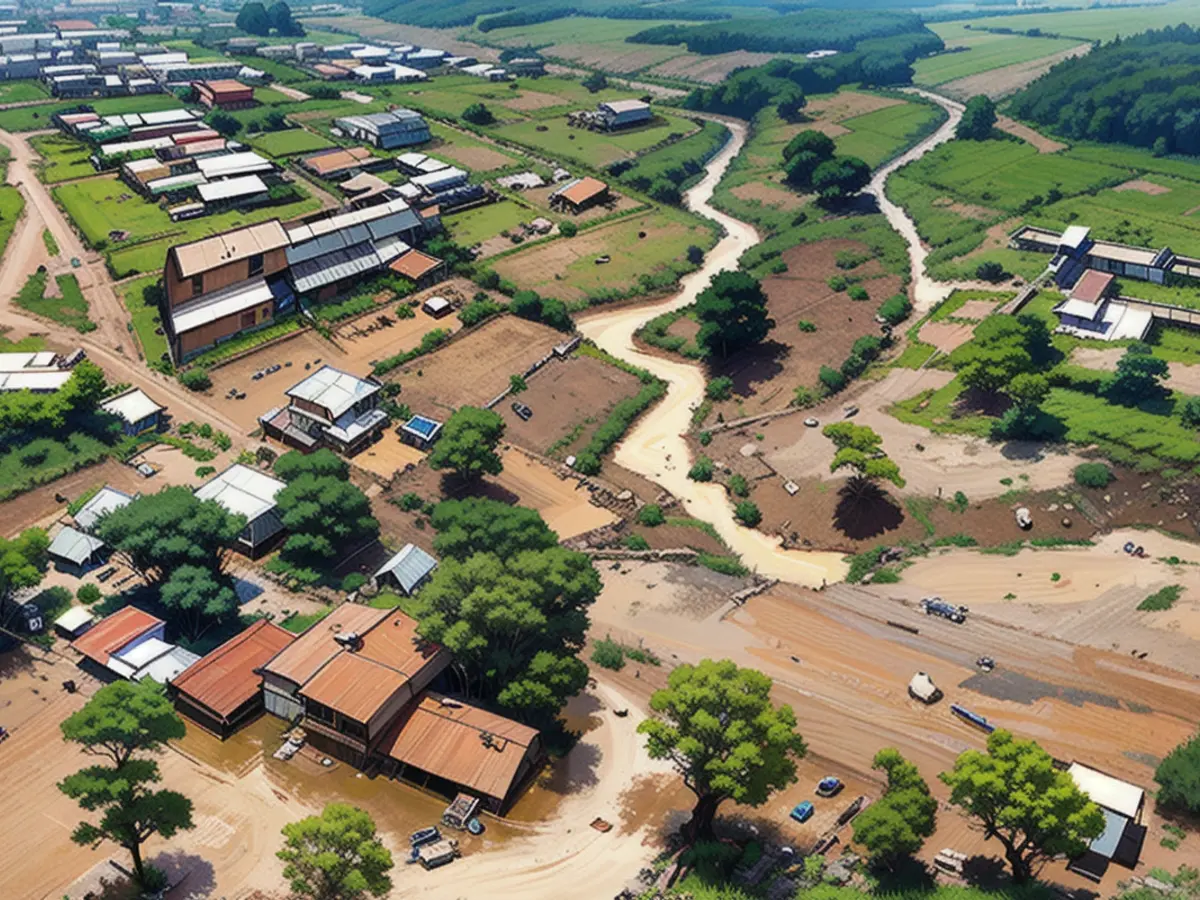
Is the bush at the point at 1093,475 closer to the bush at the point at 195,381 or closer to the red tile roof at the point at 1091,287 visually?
the red tile roof at the point at 1091,287

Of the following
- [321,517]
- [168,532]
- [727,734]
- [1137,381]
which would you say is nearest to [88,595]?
[168,532]

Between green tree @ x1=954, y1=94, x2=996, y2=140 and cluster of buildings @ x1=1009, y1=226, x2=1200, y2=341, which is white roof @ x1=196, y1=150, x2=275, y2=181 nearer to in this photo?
cluster of buildings @ x1=1009, y1=226, x2=1200, y2=341

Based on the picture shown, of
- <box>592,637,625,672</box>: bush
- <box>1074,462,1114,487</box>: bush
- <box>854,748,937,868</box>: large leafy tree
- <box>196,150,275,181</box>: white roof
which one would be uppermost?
<box>196,150,275,181</box>: white roof

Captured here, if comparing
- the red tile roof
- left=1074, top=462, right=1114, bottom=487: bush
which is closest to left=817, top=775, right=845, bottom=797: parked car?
left=1074, top=462, right=1114, bottom=487: bush

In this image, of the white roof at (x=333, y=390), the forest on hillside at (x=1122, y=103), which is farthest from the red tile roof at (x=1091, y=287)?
the white roof at (x=333, y=390)

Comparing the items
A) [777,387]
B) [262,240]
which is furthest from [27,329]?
[777,387]

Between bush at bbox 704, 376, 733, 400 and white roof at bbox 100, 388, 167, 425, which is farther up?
white roof at bbox 100, 388, 167, 425

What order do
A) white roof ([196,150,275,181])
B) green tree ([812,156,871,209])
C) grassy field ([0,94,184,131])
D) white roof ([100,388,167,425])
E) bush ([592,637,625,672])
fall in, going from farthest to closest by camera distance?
grassy field ([0,94,184,131]) < green tree ([812,156,871,209]) < white roof ([196,150,275,181]) < white roof ([100,388,167,425]) < bush ([592,637,625,672])
